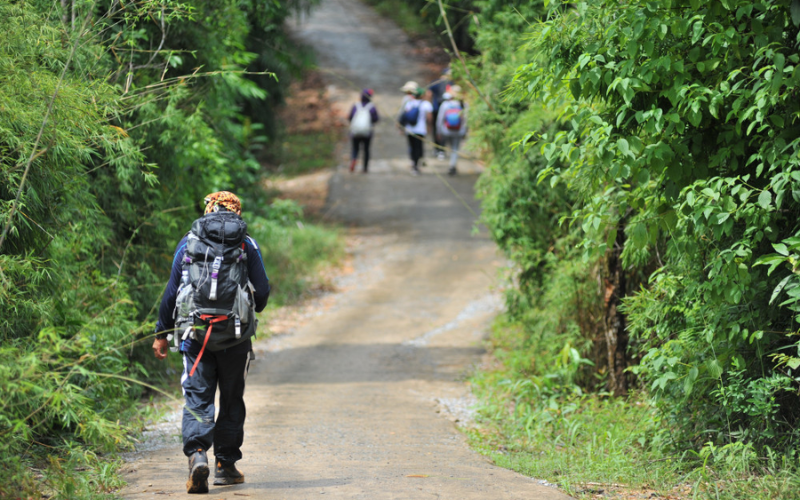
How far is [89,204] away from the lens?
20.8 ft

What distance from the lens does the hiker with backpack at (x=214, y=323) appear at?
193 inches

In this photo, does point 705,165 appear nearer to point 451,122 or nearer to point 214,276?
point 214,276

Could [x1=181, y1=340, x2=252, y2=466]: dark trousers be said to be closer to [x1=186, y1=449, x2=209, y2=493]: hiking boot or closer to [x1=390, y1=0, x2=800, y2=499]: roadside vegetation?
[x1=186, y1=449, x2=209, y2=493]: hiking boot

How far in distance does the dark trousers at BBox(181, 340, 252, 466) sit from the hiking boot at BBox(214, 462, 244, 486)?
4cm

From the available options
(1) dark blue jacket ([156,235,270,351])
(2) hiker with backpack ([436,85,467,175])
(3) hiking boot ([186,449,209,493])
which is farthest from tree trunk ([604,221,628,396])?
(2) hiker with backpack ([436,85,467,175])

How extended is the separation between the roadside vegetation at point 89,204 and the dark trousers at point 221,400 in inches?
18.3

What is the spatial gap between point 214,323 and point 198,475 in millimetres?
934

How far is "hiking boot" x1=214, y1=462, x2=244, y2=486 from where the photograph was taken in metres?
5.13

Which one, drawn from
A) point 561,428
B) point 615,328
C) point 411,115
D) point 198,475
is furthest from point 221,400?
point 411,115

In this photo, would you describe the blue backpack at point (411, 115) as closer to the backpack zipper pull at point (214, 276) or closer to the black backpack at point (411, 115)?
the black backpack at point (411, 115)

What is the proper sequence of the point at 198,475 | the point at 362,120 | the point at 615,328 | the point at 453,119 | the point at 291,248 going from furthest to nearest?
1. the point at 362,120
2. the point at 453,119
3. the point at 291,248
4. the point at 615,328
5. the point at 198,475

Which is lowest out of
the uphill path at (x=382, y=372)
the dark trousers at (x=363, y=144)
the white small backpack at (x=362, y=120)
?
the uphill path at (x=382, y=372)

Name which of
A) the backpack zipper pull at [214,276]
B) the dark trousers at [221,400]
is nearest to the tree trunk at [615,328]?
the dark trousers at [221,400]

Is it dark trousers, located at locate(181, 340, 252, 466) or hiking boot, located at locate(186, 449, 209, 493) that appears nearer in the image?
hiking boot, located at locate(186, 449, 209, 493)
